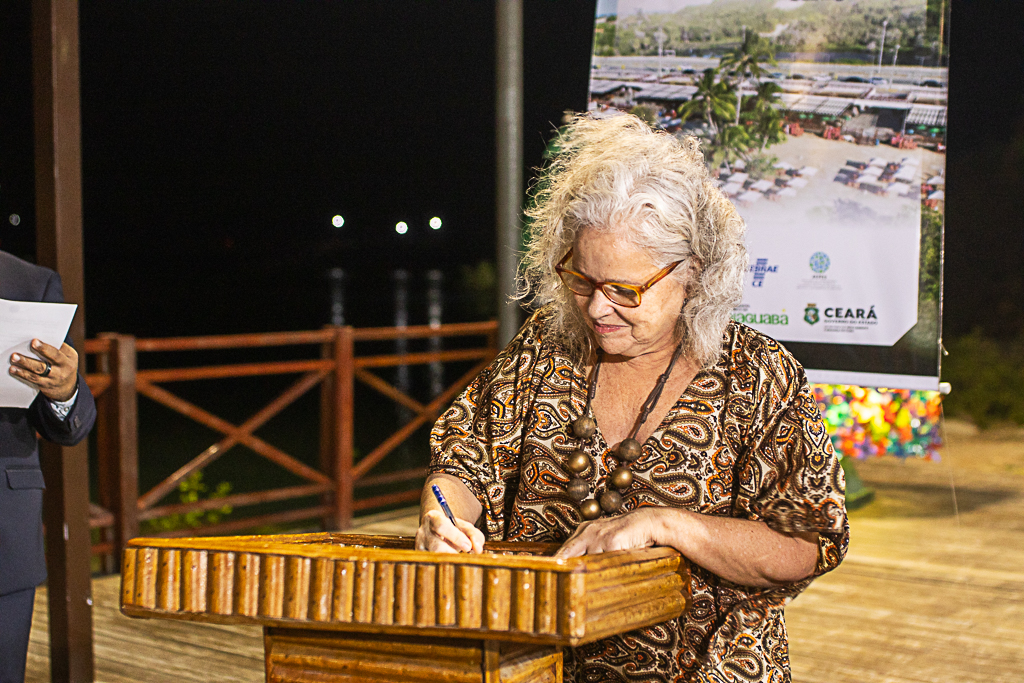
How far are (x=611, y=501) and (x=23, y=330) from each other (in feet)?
3.73

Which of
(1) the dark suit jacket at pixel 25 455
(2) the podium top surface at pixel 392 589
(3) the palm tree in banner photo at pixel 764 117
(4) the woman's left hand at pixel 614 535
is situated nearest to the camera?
(2) the podium top surface at pixel 392 589

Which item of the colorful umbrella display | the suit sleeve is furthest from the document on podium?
the colorful umbrella display

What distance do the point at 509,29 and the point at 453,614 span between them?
236 centimetres

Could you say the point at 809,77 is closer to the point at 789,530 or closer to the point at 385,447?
the point at 789,530

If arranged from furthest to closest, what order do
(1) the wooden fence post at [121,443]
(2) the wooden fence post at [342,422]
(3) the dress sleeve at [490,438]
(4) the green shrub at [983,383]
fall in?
(4) the green shrub at [983,383], (2) the wooden fence post at [342,422], (1) the wooden fence post at [121,443], (3) the dress sleeve at [490,438]

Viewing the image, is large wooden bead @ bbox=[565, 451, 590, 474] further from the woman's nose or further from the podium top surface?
the podium top surface

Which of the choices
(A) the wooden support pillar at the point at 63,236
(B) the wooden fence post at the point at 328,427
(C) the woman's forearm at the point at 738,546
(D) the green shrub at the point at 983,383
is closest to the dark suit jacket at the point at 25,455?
(A) the wooden support pillar at the point at 63,236

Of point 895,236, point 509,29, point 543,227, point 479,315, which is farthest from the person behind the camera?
point 479,315

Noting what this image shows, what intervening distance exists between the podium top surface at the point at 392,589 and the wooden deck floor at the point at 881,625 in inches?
64.5

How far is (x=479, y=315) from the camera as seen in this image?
37.8 meters

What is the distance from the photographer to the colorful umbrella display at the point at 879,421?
18.0 ft

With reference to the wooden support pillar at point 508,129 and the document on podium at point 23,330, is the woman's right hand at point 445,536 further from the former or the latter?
the wooden support pillar at point 508,129

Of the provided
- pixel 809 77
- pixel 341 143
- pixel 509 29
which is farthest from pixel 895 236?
pixel 341 143

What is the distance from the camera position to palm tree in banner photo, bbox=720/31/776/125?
9.45 feet
